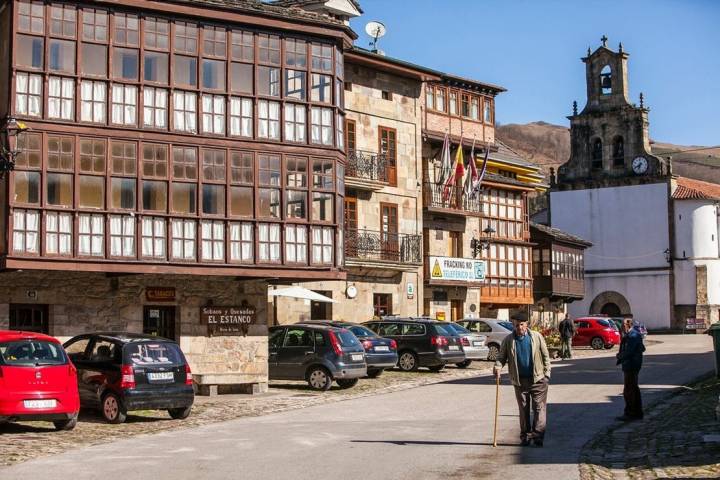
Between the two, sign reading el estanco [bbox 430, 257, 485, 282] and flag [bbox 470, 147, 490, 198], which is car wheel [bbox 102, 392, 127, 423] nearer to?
sign reading el estanco [bbox 430, 257, 485, 282]

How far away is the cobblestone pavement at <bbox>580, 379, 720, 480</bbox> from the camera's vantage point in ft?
46.8

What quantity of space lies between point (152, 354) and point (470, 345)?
53.9 ft

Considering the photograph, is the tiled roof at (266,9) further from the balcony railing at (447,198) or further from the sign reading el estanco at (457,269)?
the sign reading el estanco at (457,269)

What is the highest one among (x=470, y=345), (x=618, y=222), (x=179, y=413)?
(x=618, y=222)

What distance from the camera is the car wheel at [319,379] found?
28.0 metres

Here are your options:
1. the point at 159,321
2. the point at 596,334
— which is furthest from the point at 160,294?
the point at 596,334

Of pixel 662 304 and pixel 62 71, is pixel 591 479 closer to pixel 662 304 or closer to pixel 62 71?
pixel 62 71

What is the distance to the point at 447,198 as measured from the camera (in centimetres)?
4769

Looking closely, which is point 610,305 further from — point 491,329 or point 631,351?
point 631,351

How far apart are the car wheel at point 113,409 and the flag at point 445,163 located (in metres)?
26.3

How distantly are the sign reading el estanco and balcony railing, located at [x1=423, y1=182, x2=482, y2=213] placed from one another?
84.2 inches

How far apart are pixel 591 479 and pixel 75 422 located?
9.55 m

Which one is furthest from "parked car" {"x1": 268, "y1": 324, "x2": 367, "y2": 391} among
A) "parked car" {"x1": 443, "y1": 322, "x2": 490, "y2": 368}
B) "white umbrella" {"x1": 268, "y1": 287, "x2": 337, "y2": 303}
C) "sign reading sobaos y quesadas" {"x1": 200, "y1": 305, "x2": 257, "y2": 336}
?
"parked car" {"x1": 443, "y1": 322, "x2": 490, "y2": 368}

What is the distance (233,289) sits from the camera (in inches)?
1136
